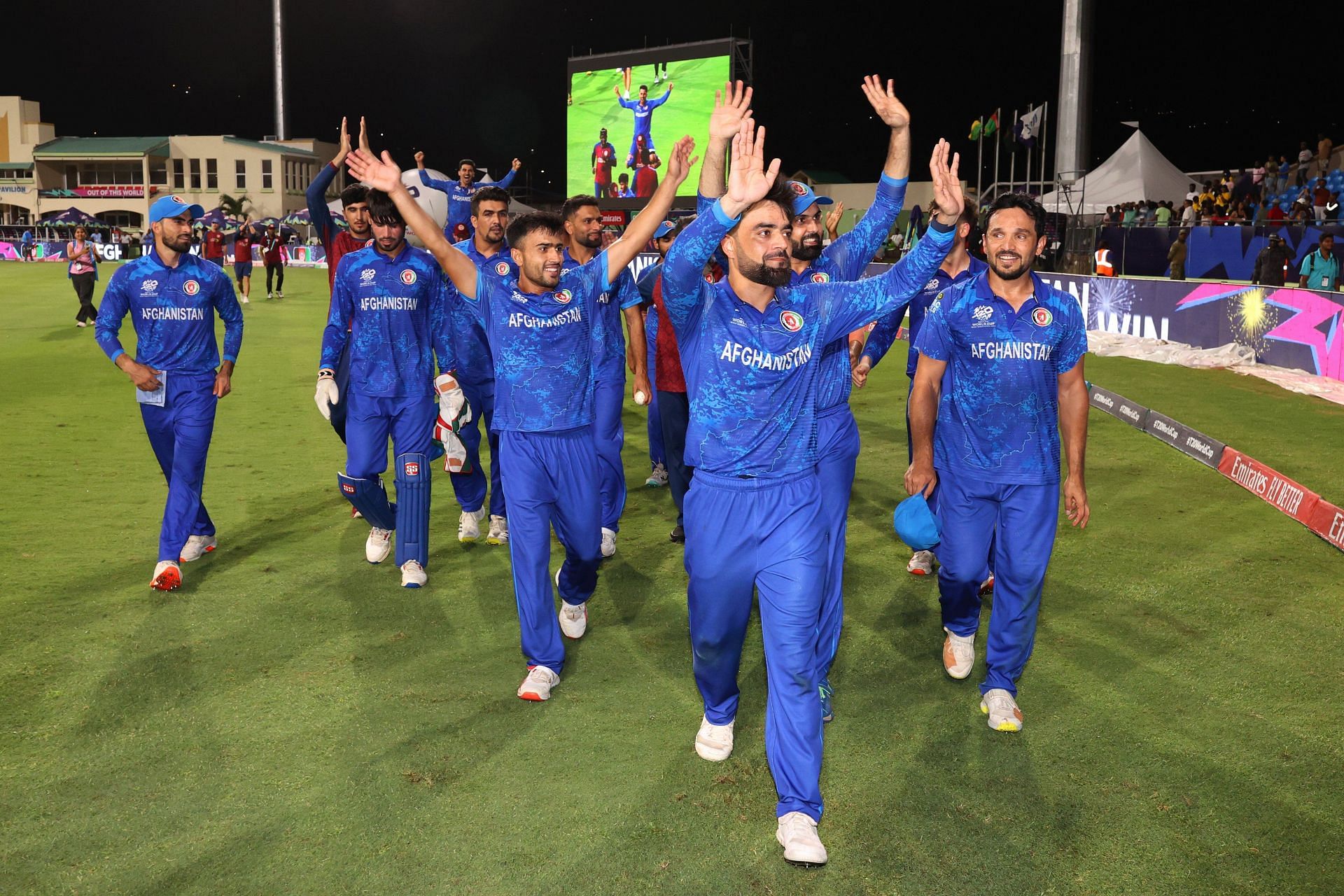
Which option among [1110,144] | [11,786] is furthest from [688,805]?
[1110,144]

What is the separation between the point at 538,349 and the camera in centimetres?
502

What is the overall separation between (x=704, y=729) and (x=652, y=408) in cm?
448

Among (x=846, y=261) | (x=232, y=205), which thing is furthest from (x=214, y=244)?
(x=232, y=205)

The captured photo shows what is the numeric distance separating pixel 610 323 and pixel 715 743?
9.63 ft

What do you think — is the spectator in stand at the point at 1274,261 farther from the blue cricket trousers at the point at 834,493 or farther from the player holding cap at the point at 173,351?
the player holding cap at the point at 173,351

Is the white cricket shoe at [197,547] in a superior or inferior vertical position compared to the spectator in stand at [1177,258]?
inferior

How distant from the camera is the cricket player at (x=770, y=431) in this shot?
3.63 metres

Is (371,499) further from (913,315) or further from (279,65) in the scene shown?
(279,65)

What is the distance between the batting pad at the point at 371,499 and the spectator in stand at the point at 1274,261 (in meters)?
15.8

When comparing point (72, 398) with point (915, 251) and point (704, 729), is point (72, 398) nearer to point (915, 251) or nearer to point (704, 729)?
point (704, 729)

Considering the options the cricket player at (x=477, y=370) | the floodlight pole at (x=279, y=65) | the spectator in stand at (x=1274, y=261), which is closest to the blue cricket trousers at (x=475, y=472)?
the cricket player at (x=477, y=370)

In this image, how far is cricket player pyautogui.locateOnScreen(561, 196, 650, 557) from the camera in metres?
6.68

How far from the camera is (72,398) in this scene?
13.5 metres

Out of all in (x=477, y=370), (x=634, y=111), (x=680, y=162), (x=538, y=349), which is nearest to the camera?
(x=680, y=162)
